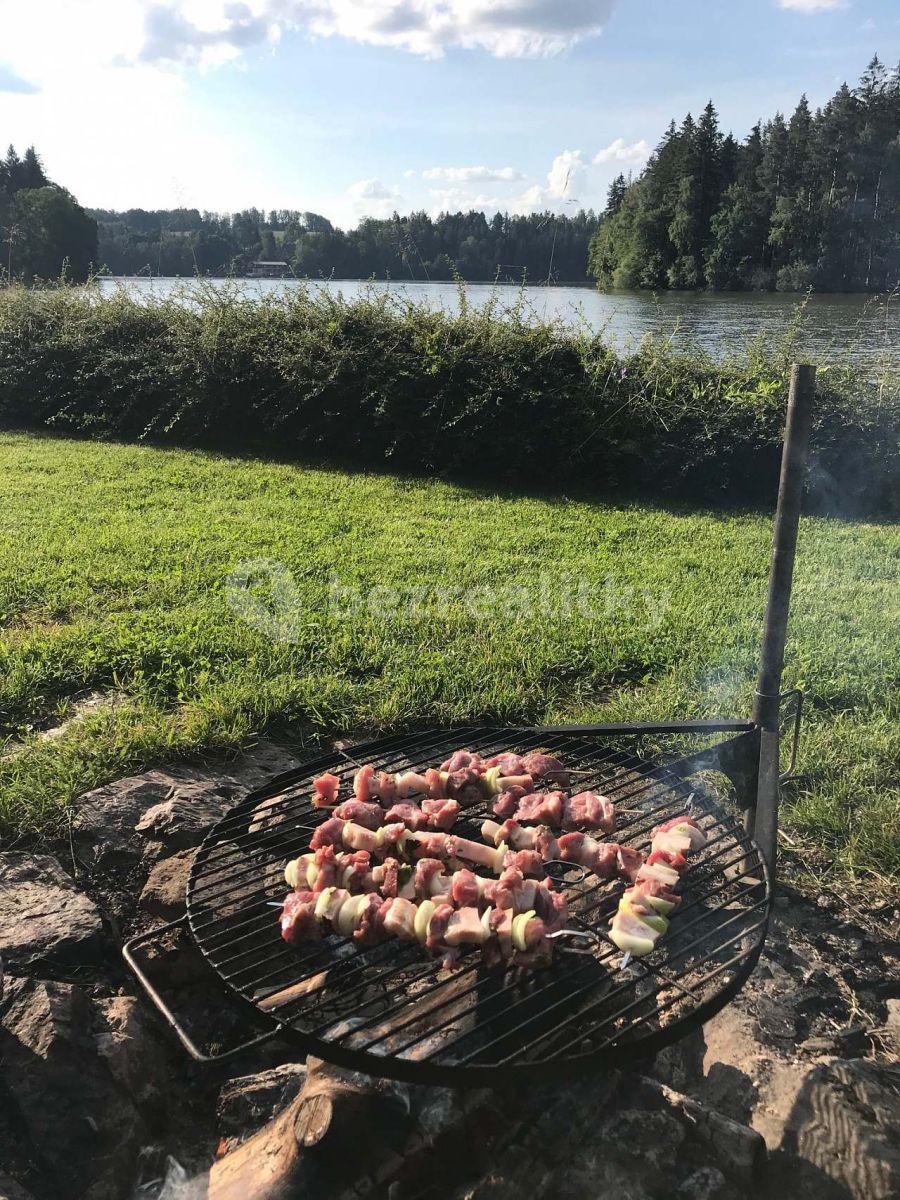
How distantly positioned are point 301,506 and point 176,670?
11.8 ft

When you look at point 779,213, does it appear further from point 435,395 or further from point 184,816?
point 184,816

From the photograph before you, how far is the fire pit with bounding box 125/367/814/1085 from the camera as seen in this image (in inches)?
61.4

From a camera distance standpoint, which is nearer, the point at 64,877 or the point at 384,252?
the point at 64,877

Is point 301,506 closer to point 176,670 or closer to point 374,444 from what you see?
point 374,444

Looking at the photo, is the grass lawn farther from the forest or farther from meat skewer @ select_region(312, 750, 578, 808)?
the forest

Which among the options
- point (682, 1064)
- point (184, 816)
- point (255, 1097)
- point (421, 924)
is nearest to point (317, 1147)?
point (255, 1097)

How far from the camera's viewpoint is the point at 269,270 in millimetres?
11562

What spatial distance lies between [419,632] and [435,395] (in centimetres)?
504

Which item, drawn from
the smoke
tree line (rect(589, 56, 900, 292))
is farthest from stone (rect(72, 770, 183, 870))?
tree line (rect(589, 56, 900, 292))

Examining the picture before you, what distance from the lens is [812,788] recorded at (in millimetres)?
3045

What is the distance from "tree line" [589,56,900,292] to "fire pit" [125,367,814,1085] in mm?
14434

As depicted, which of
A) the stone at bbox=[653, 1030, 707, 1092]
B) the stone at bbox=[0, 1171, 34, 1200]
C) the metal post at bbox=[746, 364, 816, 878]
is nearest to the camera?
the stone at bbox=[0, 1171, 34, 1200]

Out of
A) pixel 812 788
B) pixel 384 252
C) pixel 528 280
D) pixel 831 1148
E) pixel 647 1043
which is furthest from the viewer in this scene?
pixel 384 252

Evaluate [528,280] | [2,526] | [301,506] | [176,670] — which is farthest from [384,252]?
[176,670]
